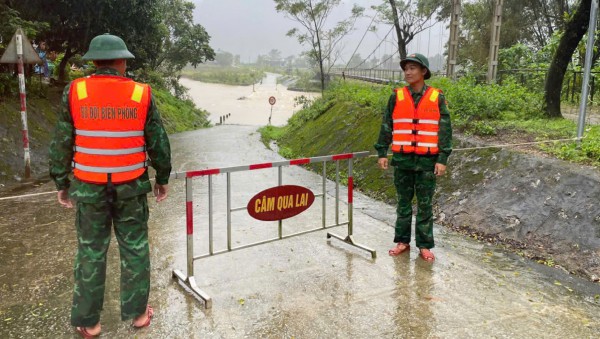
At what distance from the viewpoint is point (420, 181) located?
4.53 metres

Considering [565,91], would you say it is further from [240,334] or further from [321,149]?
[240,334]

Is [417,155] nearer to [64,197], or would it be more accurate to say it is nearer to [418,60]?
[418,60]

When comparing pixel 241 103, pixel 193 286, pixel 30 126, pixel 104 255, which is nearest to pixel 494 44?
pixel 30 126

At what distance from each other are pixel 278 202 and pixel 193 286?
3.55ft

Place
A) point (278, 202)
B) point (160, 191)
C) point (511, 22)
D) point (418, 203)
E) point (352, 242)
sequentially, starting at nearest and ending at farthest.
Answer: point (160, 191) → point (278, 202) → point (418, 203) → point (352, 242) → point (511, 22)

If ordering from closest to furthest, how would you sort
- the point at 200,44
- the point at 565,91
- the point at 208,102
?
1. the point at 565,91
2. the point at 200,44
3. the point at 208,102

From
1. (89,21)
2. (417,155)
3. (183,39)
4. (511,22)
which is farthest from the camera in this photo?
(183,39)

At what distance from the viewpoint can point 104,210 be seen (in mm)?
3014

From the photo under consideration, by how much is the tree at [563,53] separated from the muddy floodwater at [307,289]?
5.00m

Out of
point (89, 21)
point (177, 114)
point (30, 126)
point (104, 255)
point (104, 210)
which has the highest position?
point (89, 21)

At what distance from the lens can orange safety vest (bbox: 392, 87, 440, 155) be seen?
4359 millimetres

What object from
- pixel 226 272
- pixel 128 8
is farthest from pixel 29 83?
pixel 226 272

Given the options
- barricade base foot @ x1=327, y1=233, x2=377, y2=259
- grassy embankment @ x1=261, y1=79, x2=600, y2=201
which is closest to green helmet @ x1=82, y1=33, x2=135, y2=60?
barricade base foot @ x1=327, y1=233, x2=377, y2=259

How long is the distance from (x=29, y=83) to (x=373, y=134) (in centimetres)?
887
